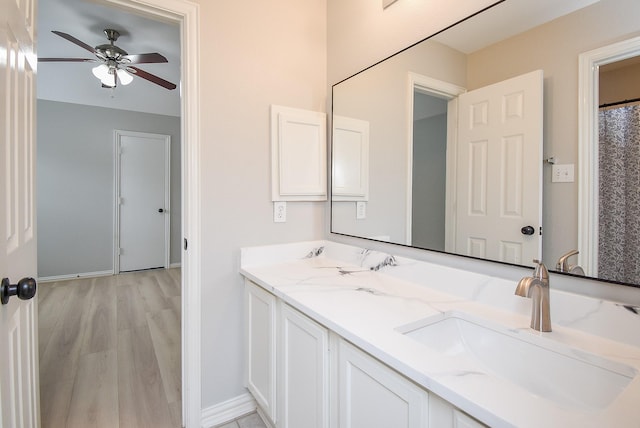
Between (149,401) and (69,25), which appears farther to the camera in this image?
(69,25)

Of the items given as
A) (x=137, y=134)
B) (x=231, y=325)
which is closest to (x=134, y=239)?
(x=137, y=134)

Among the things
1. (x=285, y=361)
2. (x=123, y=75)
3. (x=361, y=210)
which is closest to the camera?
(x=285, y=361)

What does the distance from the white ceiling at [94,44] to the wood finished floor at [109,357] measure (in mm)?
2093

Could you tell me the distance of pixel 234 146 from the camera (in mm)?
1603

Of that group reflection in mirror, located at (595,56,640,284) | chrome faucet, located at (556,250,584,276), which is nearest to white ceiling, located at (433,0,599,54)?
reflection in mirror, located at (595,56,640,284)

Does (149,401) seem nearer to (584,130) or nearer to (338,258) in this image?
(338,258)

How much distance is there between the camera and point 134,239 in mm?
4676

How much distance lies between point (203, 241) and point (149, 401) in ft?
Result: 3.50

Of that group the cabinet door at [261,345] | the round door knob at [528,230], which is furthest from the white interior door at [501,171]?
the cabinet door at [261,345]

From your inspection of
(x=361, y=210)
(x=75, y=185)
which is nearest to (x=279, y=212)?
(x=361, y=210)

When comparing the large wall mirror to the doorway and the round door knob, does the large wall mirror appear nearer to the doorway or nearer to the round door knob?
the round door knob

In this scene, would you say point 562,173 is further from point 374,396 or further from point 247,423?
point 247,423

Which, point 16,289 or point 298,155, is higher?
point 298,155

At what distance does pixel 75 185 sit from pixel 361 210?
14.6 feet
